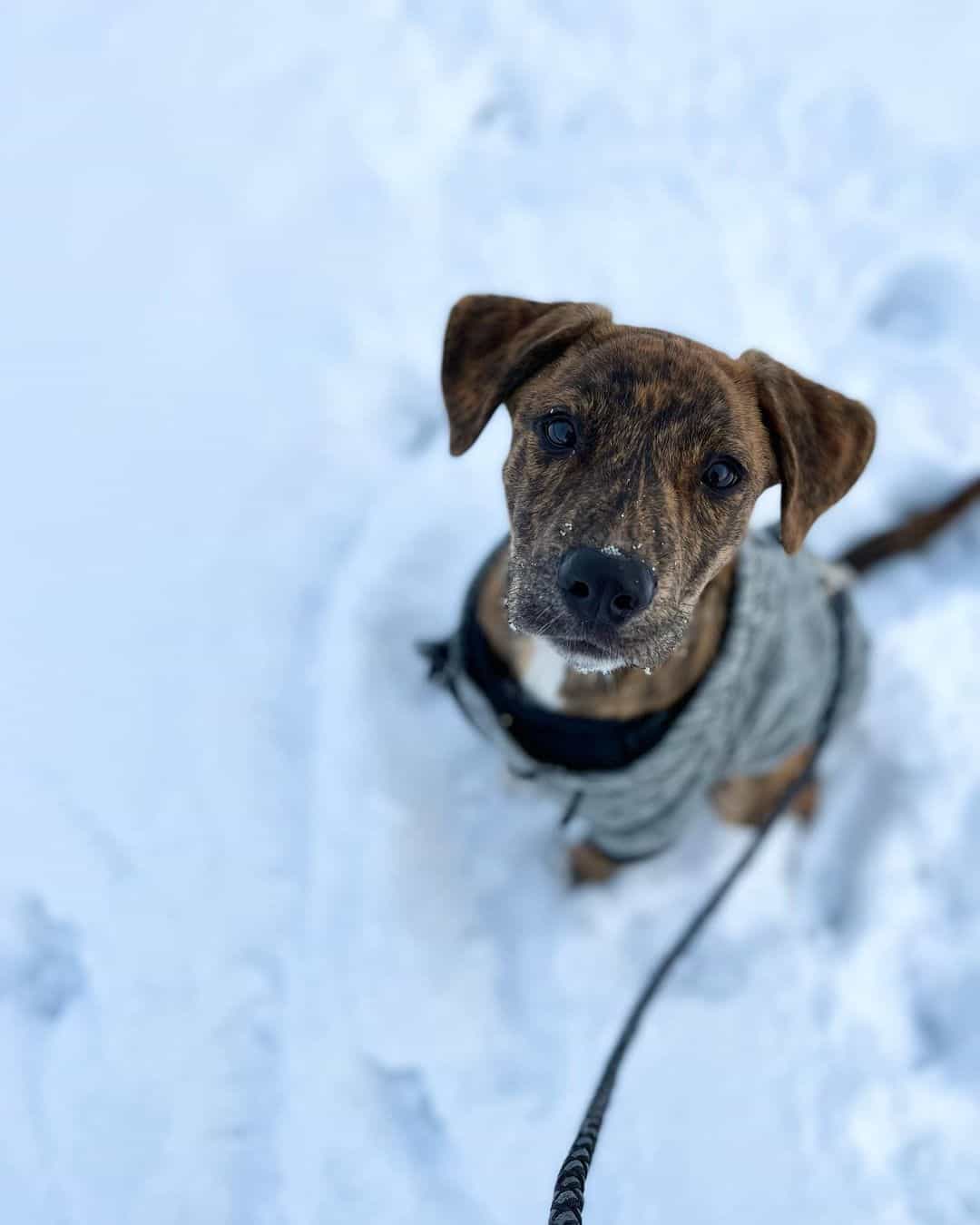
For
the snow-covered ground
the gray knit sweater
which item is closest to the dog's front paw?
the snow-covered ground

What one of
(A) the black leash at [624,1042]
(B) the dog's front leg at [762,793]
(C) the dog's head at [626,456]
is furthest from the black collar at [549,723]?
(B) the dog's front leg at [762,793]

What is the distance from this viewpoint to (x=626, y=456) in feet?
7.43

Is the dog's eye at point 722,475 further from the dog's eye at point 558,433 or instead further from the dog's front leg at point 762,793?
the dog's front leg at point 762,793

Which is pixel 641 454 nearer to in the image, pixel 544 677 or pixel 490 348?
pixel 490 348

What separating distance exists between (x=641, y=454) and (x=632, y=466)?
0.14 feet

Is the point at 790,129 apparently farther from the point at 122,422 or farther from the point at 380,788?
the point at 380,788

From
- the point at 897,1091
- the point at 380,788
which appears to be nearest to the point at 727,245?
the point at 380,788

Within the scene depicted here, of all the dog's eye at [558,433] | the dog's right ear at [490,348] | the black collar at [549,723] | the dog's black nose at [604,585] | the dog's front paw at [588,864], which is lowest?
the dog's front paw at [588,864]

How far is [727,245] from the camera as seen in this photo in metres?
4.41

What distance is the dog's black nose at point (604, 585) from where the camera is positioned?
2.06 metres

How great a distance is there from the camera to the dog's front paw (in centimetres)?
345

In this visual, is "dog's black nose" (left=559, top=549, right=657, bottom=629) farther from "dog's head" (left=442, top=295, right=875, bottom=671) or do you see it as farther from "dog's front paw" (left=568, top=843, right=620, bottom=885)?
"dog's front paw" (left=568, top=843, right=620, bottom=885)

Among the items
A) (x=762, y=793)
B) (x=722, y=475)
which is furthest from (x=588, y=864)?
(x=722, y=475)

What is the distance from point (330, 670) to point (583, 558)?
1698 millimetres
